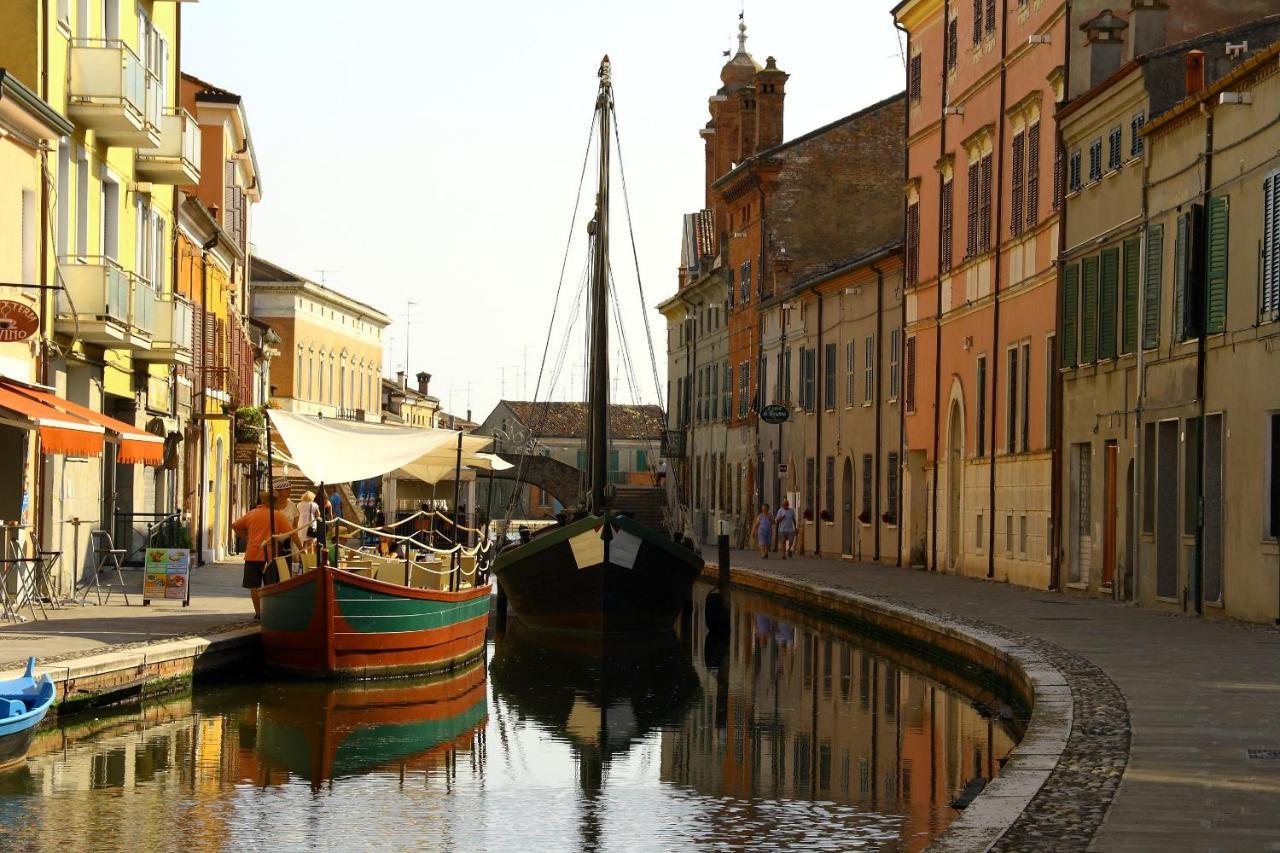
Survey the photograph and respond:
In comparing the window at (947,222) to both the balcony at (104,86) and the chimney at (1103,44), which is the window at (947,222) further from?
the balcony at (104,86)

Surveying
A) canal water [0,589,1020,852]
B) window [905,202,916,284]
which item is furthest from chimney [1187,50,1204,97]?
window [905,202,916,284]

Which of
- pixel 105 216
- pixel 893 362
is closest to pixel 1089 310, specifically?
pixel 105 216

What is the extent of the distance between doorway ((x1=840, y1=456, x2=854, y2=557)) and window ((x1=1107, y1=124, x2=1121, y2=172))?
2078 centimetres

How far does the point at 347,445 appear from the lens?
24766 mm

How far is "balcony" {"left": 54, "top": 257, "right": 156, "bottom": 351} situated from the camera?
26.2 metres

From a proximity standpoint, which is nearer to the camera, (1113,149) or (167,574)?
(167,574)

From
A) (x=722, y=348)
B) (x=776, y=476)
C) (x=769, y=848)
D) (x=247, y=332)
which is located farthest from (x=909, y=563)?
(x=769, y=848)

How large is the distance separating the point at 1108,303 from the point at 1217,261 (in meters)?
4.74

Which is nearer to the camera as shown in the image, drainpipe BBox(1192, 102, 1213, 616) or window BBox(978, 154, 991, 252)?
drainpipe BBox(1192, 102, 1213, 616)

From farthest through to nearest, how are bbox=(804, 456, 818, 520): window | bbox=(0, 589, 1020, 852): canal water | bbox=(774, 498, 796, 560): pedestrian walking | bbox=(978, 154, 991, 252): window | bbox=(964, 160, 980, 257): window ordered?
1. bbox=(804, 456, 818, 520): window
2. bbox=(774, 498, 796, 560): pedestrian walking
3. bbox=(964, 160, 980, 257): window
4. bbox=(978, 154, 991, 252): window
5. bbox=(0, 589, 1020, 852): canal water

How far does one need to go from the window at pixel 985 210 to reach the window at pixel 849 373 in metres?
12.6

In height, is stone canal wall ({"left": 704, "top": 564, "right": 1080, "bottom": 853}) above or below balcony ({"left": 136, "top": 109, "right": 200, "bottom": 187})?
below

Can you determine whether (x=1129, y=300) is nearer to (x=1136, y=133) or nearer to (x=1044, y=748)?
(x=1136, y=133)

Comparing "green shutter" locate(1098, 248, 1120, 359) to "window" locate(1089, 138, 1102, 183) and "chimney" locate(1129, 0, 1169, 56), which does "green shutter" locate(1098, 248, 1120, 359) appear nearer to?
"window" locate(1089, 138, 1102, 183)
